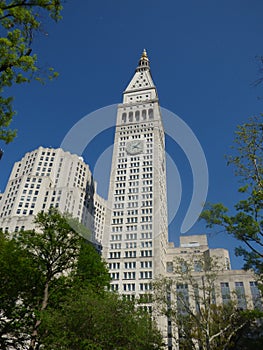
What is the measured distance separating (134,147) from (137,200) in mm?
19412

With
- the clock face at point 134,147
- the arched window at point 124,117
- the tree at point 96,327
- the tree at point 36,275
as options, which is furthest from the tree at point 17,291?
the arched window at point 124,117

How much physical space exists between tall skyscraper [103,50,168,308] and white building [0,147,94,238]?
72.1 ft

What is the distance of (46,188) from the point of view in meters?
95.1

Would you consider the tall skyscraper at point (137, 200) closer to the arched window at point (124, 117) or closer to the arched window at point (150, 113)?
the arched window at point (124, 117)

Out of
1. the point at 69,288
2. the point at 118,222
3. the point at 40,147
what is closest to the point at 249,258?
the point at 69,288

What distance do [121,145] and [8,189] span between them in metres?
44.6

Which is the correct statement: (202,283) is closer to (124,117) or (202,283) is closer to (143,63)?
(124,117)

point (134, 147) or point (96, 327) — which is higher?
point (134, 147)

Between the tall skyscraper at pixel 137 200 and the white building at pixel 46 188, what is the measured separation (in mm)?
21982

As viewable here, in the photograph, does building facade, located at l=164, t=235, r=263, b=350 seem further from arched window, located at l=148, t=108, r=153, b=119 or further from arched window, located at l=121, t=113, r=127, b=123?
arched window, located at l=121, t=113, r=127, b=123

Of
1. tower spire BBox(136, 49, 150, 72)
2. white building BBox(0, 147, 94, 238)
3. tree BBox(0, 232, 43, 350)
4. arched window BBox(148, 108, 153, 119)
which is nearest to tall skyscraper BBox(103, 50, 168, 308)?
arched window BBox(148, 108, 153, 119)

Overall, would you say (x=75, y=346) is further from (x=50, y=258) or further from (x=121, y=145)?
(x=121, y=145)

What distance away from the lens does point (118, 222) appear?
73562 mm

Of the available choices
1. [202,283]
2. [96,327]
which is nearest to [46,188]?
[202,283]
